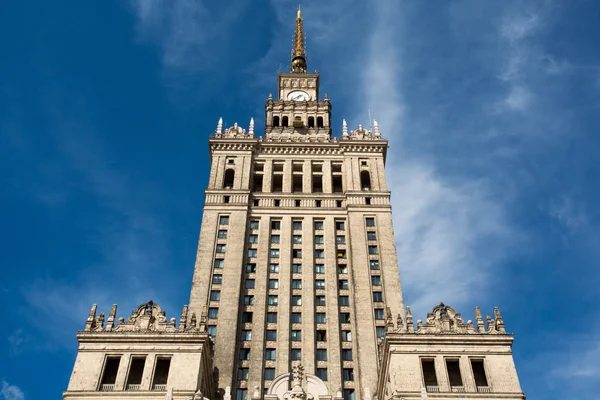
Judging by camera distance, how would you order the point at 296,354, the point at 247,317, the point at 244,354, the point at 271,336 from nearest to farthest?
the point at 244,354 < the point at 296,354 < the point at 271,336 < the point at 247,317

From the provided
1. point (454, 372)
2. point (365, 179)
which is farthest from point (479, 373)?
point (365, 179)

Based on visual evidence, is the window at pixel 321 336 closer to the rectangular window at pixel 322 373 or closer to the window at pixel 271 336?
the rectangular window at pixel 322 373

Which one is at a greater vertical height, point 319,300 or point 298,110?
point 298,110

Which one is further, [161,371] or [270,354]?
[270,354]

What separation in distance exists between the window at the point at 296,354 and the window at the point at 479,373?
55.7 feet

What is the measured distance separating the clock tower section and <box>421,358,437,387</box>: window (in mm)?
42495

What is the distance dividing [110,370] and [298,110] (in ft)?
176

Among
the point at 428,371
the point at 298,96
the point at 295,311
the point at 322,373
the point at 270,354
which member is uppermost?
the point at 298,96

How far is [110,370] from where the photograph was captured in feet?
161

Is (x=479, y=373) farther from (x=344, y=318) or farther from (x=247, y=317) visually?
(x=247, y=317)

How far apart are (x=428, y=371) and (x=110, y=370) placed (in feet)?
73.3

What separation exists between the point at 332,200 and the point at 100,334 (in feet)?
110

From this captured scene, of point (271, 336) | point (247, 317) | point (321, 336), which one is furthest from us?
point (247, 317)

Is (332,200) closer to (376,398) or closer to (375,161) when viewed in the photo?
(375,161)
